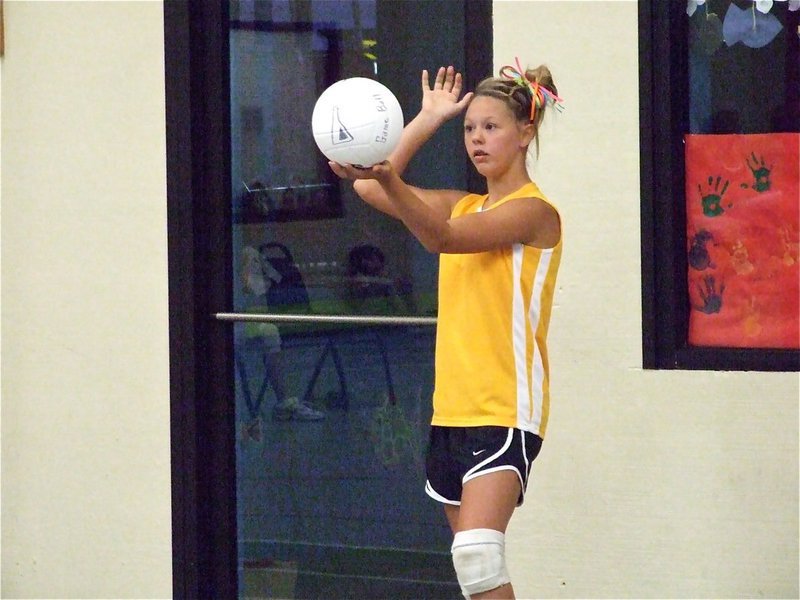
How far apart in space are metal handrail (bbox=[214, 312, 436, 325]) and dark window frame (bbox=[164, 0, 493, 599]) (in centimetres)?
7

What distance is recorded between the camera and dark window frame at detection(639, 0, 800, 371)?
4.39m

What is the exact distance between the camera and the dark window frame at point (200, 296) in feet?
16.8

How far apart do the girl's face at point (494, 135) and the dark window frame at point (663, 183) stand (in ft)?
2.83

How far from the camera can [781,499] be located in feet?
14.0

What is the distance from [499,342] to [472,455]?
1.08 feet

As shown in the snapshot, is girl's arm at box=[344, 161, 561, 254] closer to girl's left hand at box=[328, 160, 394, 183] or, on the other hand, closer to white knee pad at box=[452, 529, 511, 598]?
girl's left hand at box=[328, 160, 394, 183]

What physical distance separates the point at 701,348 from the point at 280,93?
1999mm

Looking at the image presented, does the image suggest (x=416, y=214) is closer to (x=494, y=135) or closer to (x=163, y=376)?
(x=494, y=135)

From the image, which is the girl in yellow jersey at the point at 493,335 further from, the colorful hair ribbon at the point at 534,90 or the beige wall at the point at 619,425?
the beige wall at the point at 619,425

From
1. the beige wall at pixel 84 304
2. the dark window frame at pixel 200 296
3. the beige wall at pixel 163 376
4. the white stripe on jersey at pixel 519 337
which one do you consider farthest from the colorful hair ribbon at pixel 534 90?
the beige wall at pixel 84 304

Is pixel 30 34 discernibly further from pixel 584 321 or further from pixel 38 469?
pixel 584 321

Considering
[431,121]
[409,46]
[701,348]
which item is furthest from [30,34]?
[701,348]

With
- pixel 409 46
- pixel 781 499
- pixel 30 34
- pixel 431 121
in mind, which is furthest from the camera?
pixel 30 34

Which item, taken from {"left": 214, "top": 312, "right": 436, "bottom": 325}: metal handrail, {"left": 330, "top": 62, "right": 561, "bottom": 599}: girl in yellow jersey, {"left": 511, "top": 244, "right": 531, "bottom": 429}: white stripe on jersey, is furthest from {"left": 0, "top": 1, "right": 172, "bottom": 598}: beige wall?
{"left": 511, "top": 244, "right": 531, "bottom": 429}: white stripe on jersey
